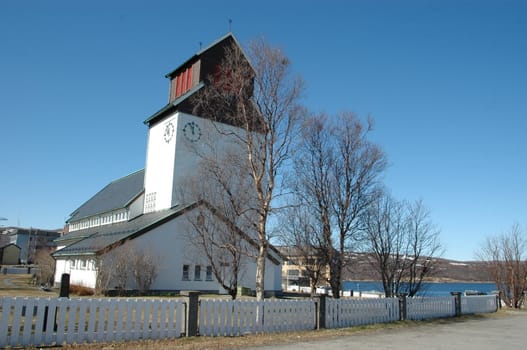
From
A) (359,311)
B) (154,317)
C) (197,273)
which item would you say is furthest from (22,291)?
(359,311)

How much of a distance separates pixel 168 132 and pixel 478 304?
25708mm

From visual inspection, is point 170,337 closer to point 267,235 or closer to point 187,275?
point 267,235

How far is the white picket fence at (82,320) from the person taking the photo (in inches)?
372

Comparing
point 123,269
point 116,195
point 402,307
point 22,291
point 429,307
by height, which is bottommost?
point 22,291

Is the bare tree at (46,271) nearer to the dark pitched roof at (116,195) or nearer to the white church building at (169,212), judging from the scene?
the white church building at (169,212)

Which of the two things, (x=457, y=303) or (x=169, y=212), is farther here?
(x=169, y=212)

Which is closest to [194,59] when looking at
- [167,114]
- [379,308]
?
[167,114]

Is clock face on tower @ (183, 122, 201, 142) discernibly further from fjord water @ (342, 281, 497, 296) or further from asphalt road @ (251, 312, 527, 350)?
asphalt road @ (251, 312, 527, 350)

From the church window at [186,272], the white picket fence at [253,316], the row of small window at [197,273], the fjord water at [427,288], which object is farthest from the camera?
the row of small window at [197,273]

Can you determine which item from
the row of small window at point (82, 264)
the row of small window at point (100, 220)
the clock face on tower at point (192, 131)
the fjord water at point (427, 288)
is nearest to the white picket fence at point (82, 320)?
the fjord water at point (427, 288)

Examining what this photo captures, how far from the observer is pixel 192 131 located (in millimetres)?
34812

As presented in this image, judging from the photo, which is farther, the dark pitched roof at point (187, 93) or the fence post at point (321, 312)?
the dark pitched roof at point (187, 93)

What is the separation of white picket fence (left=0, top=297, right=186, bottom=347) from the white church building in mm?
9487

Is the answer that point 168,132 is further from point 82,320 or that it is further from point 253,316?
point 82,320
